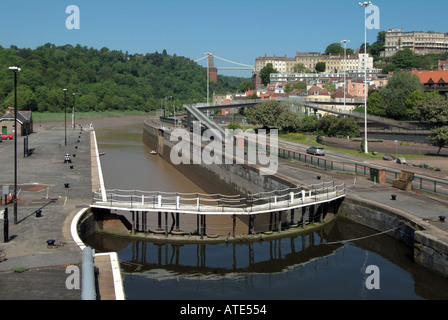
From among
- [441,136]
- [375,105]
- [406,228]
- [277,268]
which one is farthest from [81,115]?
[406,228]

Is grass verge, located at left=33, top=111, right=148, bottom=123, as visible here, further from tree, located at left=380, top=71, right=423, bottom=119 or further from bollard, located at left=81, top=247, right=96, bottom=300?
bollard, located at left=81, top=247, right=96, bottom=300

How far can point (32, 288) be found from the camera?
15.7 metres

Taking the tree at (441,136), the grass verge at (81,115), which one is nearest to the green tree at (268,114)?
the tree at (441,136)

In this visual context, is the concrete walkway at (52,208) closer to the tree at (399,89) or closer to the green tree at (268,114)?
the green tree at (268,114)

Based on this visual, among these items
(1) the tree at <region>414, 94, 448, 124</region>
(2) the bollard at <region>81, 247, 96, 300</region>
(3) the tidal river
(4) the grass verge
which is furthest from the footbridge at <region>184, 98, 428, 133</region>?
(2) the bollard at <region>81, 247, 96, 300</region>

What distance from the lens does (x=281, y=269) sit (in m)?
23.8

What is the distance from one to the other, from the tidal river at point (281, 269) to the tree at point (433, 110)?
161ft

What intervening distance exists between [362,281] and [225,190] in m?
25.6

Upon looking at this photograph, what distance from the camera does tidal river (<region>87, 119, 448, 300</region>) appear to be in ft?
67.4

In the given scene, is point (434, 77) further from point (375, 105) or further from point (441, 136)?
point (441, 136)

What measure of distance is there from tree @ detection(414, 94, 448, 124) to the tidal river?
49.1 m

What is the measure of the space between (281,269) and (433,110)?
58369 millimetres

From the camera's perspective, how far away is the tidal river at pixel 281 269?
→ 20.5 m
